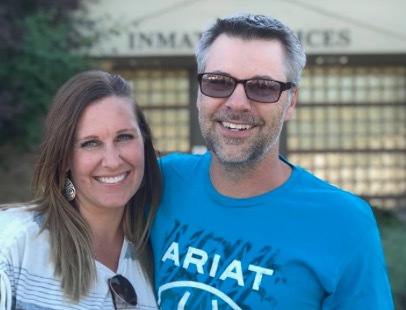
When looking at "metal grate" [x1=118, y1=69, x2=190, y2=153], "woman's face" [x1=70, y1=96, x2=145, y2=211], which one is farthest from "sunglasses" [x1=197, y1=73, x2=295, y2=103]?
"metal grate" [x1=118, y1=69, x2=190, y2=153]

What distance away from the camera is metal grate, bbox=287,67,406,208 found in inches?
460

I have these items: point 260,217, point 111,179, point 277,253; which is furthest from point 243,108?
point 111,179

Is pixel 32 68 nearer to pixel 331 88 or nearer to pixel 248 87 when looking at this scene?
pixel 331 88

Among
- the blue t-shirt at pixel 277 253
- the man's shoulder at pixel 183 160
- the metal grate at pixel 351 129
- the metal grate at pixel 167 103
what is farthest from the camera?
the metal grate at pixel 351 129

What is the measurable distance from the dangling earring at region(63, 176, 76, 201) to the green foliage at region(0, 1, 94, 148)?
5128mm

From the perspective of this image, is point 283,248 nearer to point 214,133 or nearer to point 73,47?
point 214,133

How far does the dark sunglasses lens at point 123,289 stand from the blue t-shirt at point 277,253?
95 millimetres

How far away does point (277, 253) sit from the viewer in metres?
2.55

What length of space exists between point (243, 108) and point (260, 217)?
368 millimetres

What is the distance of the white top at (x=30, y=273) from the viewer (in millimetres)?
2570

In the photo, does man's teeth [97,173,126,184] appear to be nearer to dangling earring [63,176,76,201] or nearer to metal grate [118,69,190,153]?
dangling earring [63,176,76,201]

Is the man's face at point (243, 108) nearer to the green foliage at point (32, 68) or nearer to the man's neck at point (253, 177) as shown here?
the man's neck at point (253, 177)

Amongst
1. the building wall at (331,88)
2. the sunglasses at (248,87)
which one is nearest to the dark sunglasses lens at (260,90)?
the sunglasses at (248,87)

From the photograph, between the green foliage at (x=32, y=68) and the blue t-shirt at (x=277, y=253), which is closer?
the blue t-shirt at (x=277, y=253)
